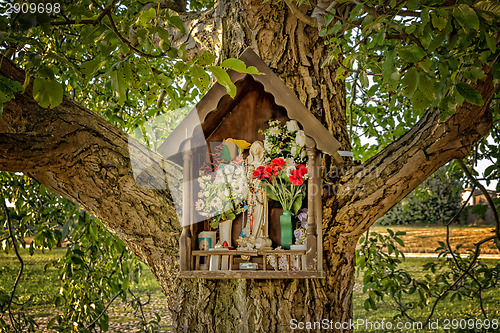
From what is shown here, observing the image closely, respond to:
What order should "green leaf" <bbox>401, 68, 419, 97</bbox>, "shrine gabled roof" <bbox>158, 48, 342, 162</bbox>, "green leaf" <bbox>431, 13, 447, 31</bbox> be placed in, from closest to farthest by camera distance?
"green leaf" <bbox>401, 68, 419, 97</bbox> → "green leaf" <bbox>431, 13, 447, 31</bbox> → "shrine gabled roof" <bbox>158, 48, 342, 162</bbox>

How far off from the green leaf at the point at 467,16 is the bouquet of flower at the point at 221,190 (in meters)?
1.33

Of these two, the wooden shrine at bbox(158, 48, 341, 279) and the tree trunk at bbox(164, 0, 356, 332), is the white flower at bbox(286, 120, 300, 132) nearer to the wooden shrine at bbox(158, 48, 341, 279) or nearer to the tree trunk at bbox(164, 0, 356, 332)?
the wooden shrine at bbox(158, 48, 341, 279)

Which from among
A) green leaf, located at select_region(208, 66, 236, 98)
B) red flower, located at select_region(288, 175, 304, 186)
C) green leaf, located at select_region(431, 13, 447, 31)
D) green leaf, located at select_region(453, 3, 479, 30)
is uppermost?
green leaf, located at select_region(431, 13, 447, 31)

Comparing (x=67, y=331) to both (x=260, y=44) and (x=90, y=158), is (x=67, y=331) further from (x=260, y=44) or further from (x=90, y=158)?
(x=260, y=44)

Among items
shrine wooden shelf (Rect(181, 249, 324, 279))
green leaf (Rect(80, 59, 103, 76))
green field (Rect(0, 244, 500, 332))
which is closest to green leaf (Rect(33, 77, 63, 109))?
green leaf (Rect(80, 59, 103, 76))

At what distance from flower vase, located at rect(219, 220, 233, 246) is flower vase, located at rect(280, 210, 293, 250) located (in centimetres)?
29

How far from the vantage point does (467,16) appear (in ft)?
4.28

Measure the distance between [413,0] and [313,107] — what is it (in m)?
0.98

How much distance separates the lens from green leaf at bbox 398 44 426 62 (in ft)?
4.60

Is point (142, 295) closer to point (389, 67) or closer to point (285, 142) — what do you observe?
point (285, 142)

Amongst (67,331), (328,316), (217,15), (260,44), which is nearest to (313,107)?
(260,44)

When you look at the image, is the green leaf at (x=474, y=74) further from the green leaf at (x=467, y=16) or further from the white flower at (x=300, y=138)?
the white flower at (x=300, y=138)

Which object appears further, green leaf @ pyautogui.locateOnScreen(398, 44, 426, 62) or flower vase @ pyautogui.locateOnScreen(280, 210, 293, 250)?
flower vase @ pyautogui.locateOnScreen(280, 210, 293, 250)

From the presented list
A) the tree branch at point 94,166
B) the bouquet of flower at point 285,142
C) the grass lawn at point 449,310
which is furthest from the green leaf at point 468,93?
the grass lawn at point 449,310
